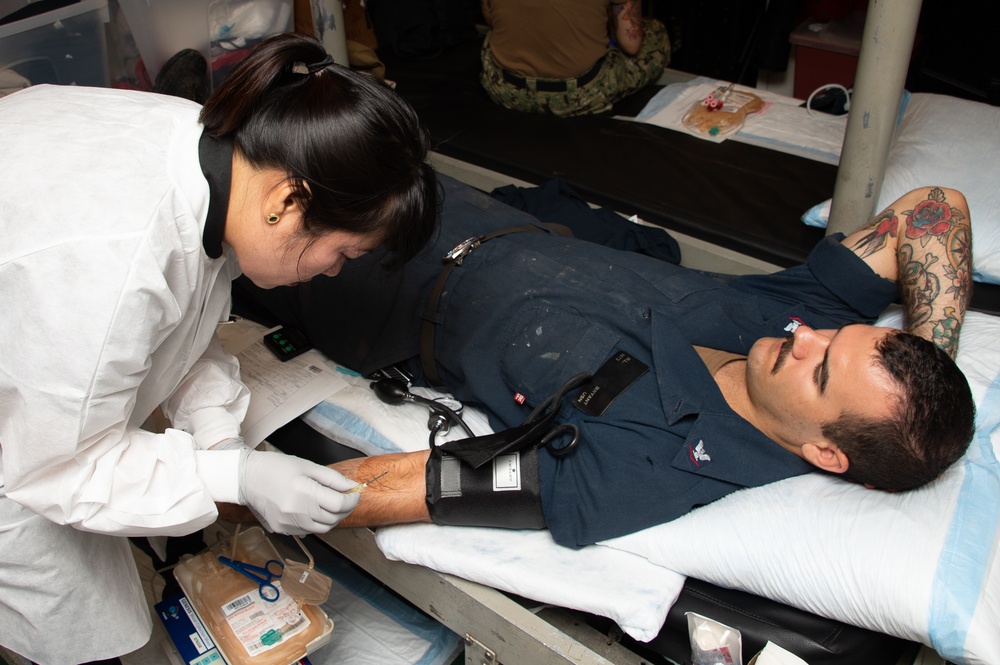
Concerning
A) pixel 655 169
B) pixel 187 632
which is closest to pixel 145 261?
pixel 187 632

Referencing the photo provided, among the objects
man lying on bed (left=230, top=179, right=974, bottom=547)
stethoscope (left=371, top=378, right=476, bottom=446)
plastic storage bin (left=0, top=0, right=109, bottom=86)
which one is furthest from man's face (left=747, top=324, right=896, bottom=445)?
plastic storage bin (left=0, top=0, right=109, bottom=86)

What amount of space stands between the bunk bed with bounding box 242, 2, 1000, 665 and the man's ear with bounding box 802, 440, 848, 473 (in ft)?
0.16

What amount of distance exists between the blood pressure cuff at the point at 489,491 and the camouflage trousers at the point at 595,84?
181 centimetres

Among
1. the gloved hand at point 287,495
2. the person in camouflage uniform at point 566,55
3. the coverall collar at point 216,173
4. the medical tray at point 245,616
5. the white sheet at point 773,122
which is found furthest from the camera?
the person in camouflage uniform at point 566,55

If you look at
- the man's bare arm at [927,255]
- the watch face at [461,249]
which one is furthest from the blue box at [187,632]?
the man's bare arm at [927,255]

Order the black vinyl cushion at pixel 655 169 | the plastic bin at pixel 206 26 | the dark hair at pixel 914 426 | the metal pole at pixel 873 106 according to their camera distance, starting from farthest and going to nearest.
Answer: the black vinyl cushion at pixel 655 169 < the plastic bin at pixel 206 26 < the metal pole at pixel 873 106 < the dark hair at pixel 914 426

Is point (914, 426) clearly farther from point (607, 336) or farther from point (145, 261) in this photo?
point (145, 261)

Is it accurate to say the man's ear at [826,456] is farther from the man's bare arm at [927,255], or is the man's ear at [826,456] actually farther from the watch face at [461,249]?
the watch face at [461,249]


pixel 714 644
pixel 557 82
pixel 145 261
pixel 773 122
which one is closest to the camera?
pixel 145 261

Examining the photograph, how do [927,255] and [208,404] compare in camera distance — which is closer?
[208,404]

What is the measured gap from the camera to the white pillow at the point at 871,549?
1114mm

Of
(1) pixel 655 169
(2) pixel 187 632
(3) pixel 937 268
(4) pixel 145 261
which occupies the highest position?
(4) pixel 145 261

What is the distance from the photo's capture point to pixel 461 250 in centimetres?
167

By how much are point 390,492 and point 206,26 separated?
1518 millimetres
